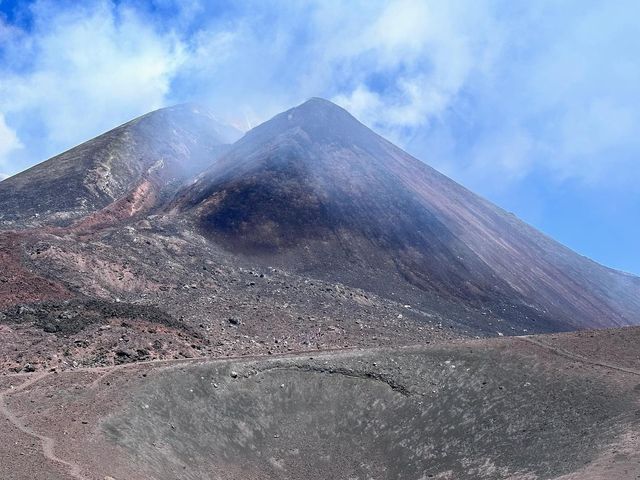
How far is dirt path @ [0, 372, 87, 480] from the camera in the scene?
19.2m

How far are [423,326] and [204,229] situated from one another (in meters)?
24.7

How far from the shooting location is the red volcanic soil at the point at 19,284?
39.4 meters

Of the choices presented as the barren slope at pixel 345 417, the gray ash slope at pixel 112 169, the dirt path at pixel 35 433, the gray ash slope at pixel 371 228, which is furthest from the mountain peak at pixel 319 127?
the dirt path at pixel 35 433

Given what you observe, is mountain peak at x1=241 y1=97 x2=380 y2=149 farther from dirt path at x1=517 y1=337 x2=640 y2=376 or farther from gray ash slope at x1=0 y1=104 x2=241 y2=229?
dirt path at x1=517 y1=337 x2=640 y2=376

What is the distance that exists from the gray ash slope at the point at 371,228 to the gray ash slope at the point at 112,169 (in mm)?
10010

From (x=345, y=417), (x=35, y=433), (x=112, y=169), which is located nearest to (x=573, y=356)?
(x=345, y=417)

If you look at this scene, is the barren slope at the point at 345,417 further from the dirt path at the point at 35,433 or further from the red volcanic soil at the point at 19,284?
the red volcanic soil at the point at 19,284

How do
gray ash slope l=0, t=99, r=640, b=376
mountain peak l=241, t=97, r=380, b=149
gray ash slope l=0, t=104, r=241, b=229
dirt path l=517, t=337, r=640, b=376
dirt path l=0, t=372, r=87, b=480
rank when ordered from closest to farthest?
dirt path l=0, t=372, r=87, b=480 → dirt path l=517, t=337, r=640, b=376 → gray ash slope l=0, t=99, r=640, b=376 → gray ash slope l=0, t=104, r=241, b=229 → mountain peak l=241, t=97, r=380, b=149

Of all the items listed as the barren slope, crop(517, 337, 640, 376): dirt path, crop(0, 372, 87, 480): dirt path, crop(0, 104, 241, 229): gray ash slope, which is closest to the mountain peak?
crop(0, 104, 241, 229): gray ash slope

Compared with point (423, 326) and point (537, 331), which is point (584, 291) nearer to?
point (537, 331)

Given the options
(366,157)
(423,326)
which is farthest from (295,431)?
(366,157)

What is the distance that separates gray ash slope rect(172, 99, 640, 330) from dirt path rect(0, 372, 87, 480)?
33565 mm

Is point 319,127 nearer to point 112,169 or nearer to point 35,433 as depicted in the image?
point 112,169

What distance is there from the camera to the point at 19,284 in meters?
41.3
